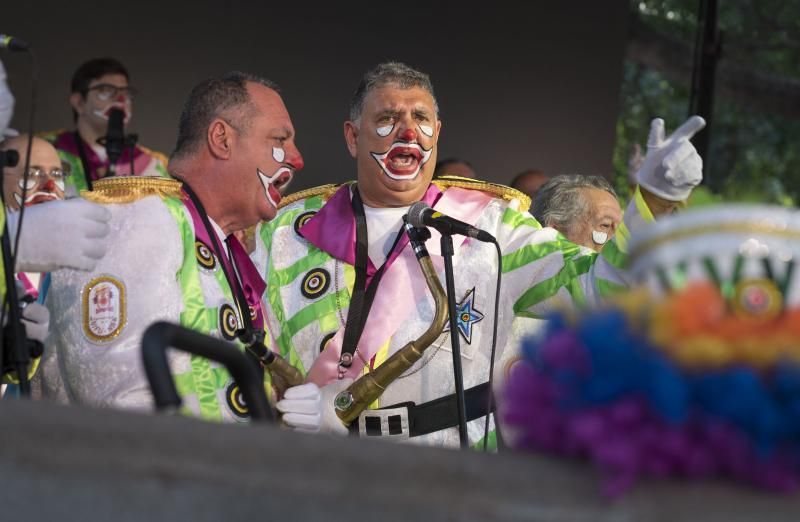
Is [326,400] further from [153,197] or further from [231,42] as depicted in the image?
[231,42]

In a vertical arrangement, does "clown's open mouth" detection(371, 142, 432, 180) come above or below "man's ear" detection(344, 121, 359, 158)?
below

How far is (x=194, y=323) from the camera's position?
307cm

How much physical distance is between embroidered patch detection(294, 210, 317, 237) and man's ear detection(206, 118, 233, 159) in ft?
1.48

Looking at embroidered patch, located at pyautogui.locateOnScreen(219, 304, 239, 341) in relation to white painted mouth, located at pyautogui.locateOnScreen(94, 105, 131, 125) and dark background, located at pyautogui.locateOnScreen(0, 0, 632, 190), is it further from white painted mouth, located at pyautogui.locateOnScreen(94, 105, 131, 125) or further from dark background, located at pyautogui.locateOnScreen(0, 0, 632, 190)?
dark background, located at pyautogui.locateOnScreen(0, 0, 632, 190)

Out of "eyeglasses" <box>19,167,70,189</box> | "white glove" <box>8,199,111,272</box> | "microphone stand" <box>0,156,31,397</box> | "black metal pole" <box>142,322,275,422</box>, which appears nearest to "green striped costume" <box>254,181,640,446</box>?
"eyeglasses" <box>19,167,70,189</box>

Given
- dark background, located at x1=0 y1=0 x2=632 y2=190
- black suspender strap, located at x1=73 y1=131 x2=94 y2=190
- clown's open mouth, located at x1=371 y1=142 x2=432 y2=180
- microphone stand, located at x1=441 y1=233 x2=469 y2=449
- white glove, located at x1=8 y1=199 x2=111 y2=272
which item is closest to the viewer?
white glove, located at x1=8 y1=199 x2=111 y2=272

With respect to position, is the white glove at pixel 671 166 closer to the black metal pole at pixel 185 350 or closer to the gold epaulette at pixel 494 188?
the gold epaulette at pixel 494 188

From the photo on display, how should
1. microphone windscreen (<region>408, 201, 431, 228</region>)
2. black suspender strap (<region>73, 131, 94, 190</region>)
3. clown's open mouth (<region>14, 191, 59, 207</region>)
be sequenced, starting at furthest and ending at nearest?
black suspender strap (<region>73, 131, 94, 190</region>) → clown's open mouth (<region>14, 191, 59, 207</region>) → microphone windscreen (<region>408, 201, 431, 228</region>)

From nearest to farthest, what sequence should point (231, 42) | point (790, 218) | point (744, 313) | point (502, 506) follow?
point (502, 506) < point (744, 313) < point (790, 218) < point (231, 42)

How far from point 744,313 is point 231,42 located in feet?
18.5

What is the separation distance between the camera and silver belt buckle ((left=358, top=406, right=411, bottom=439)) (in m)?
3.53

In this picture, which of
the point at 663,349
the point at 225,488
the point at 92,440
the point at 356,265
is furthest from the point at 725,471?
the point at 356,265

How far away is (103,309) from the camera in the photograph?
3.00 metres


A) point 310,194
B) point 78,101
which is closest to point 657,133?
point 310,194
